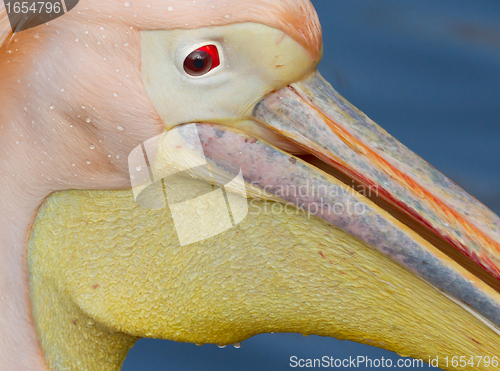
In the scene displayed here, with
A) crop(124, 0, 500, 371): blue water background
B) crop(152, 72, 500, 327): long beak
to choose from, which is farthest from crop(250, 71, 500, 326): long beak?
crop(124, 0, 500, 371): blue water background

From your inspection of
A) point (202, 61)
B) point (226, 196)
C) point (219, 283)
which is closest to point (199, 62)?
point (202, 61)

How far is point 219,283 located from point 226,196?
0.21m

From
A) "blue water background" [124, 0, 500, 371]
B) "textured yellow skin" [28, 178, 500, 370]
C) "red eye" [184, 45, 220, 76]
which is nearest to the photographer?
"red eye" [184, 45, 220, 76]

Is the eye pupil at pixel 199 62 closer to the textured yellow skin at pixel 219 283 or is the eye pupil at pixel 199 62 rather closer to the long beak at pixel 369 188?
the long beak at pixel 369 188

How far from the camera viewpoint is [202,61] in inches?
45.6

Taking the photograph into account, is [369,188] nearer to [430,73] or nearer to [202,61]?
[202,61]

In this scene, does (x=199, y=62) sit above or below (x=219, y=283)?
above

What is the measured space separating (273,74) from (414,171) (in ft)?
1.04

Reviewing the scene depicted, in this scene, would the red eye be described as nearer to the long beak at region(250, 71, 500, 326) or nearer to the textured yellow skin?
the long beak at region(250, 71, 500, 326)

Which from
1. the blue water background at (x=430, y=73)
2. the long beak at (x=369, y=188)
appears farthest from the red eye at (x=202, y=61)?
the blue water background at (x=430, y=73)

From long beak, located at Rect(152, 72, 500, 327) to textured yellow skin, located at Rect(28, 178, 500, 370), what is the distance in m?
0.07

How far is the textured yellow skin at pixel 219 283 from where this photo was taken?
4.27 feet

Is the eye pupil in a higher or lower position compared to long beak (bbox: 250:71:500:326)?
higher

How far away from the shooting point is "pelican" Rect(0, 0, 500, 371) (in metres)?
1.17
